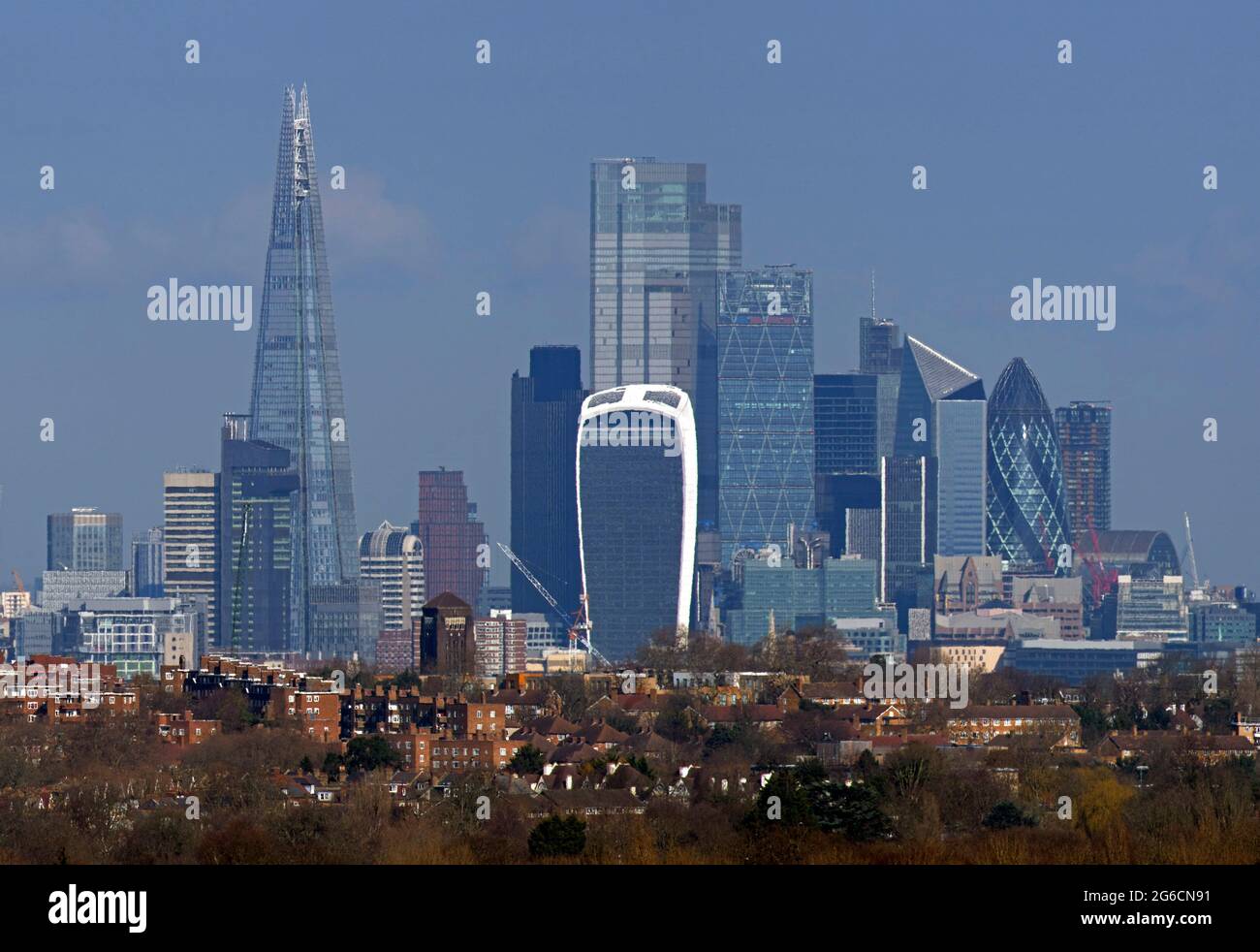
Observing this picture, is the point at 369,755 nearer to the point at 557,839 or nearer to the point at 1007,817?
the point at 1007,817

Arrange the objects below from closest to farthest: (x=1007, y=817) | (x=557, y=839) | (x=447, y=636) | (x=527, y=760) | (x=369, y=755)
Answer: (x=557, y=839) → (x=1007, y=817) → (x=527, y=760) → (x=369, y=755) → (x=447, y=636)

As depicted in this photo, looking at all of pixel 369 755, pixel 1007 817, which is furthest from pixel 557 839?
pixel 369 755

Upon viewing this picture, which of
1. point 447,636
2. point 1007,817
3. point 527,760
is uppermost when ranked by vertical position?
point 447,636

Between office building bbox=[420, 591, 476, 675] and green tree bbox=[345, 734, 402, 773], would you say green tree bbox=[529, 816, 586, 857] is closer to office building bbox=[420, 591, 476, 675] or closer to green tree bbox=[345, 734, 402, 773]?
green tree bbox=[345, 734, 402, 773]

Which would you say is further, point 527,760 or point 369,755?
point 369,755

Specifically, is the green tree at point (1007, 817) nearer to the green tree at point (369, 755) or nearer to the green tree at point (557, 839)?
the green tree at point (557, 839)

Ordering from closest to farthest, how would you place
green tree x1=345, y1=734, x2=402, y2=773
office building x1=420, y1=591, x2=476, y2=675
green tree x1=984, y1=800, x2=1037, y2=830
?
green tree x1=984, y1=800, x2=1037, y2=830 < green tree x1=345, y1=734, x2=402, y2=773 < office building x1=420, y1=591, x2=476, y2=675

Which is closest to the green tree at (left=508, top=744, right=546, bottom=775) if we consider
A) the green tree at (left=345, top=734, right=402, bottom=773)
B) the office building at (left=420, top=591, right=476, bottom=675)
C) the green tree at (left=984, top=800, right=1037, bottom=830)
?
the green tree at (left=345, top=734, right=402, bottom=773)

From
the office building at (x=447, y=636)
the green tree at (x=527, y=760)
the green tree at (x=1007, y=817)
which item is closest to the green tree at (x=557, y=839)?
the green tree at (x=1007, y=817)

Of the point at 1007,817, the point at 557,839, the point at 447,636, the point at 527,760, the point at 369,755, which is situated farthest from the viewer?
the point at 447,636

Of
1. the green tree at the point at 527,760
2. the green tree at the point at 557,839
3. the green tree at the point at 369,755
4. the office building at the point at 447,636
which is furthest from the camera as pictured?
the office building at the point at 447,636

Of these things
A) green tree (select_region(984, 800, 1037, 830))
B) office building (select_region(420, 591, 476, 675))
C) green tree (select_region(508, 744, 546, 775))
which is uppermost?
office building (select_region(420, 591, 476, 675))

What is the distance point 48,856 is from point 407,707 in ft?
149
